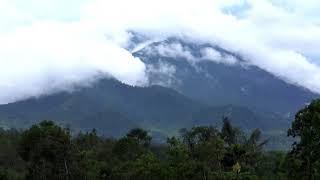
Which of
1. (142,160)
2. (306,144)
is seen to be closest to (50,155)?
(142,160)

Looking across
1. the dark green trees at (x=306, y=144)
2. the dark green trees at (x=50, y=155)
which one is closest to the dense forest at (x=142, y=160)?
the dark green trees at (x=50, y=155)

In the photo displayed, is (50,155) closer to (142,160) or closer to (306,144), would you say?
(142,160)

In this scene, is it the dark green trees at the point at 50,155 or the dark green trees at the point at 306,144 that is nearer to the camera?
the dark green trees at the point at 306,144

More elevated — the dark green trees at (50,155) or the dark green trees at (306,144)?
the dark green trees at (50,155)

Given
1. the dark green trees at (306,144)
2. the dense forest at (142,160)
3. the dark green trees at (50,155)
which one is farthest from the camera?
the dark green trees at (50,155)

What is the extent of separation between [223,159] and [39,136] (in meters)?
33.9

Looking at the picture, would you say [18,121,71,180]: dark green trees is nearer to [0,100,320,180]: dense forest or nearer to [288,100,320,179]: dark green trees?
[0,100,320,180]: dense forest

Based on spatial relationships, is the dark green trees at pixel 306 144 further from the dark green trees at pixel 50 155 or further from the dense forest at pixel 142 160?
the dark green trees at pixel 50 155

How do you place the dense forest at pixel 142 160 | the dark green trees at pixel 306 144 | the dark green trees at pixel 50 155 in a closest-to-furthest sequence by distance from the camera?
1. the dark green trees at pixel 306 144
2. the dense forest at pixel 142 160
3. the dark green trees at pixel 50 155

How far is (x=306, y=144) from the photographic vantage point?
56812 mm

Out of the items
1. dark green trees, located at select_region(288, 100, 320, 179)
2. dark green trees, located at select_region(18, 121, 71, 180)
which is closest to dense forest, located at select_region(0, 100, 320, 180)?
dark green trees, located at select_region(18, 121, 71, 180)

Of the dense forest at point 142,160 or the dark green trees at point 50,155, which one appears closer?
the dense forest at point 142,160

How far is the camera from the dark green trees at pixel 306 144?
2226 inches

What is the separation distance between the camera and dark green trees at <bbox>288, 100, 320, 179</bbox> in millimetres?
56531
